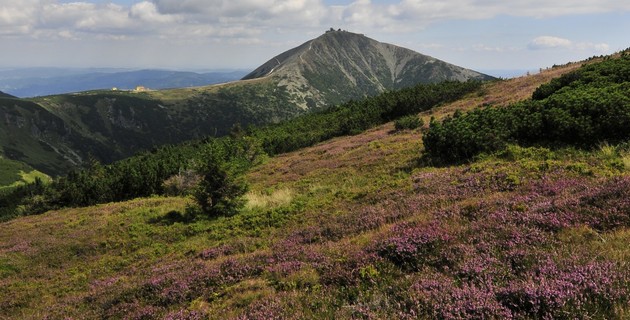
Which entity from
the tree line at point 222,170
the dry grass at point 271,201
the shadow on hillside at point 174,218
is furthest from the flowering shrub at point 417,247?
the shadow on hillside at point 174,218

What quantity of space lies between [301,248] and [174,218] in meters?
15.7

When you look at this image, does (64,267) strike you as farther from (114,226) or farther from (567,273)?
(567,273)

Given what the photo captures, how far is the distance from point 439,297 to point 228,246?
367 inches

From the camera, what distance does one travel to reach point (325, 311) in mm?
5738

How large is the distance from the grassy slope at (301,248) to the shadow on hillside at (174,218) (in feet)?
0.67

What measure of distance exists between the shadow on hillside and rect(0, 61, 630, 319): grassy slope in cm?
20

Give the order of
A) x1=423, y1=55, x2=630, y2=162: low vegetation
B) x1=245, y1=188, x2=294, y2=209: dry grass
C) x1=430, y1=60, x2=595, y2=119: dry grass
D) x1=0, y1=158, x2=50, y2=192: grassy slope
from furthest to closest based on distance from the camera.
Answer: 1. x1=0, y1=158, x2=50, y2=192: grassy slope
2. x1=430, y1=60, x2=595, y2=119: dry grass
3. x1=245, y1=188, x2=294, y2=209: dry grass
4. x1=423, y1=55, x2=630, y2=162: low vegetation

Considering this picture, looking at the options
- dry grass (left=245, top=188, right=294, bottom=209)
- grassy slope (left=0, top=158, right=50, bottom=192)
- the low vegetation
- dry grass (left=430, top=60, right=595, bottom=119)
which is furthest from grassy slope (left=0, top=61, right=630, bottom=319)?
grassy slope (left=0, top=158, right=50, bottom=192)

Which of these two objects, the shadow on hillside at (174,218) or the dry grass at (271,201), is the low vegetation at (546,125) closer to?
the dry grass at (271,201)

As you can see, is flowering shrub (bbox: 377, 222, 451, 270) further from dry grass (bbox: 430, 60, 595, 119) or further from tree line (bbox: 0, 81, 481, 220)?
dry grass (bbox: 430, 60, 595, 119)

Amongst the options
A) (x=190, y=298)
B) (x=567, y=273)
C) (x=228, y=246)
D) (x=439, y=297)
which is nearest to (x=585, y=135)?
(x=567, y=273)

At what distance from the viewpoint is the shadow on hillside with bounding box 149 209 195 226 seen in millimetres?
21953

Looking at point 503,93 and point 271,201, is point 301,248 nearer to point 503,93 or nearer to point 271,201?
point 271,201

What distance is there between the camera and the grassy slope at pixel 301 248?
20.9 ft
